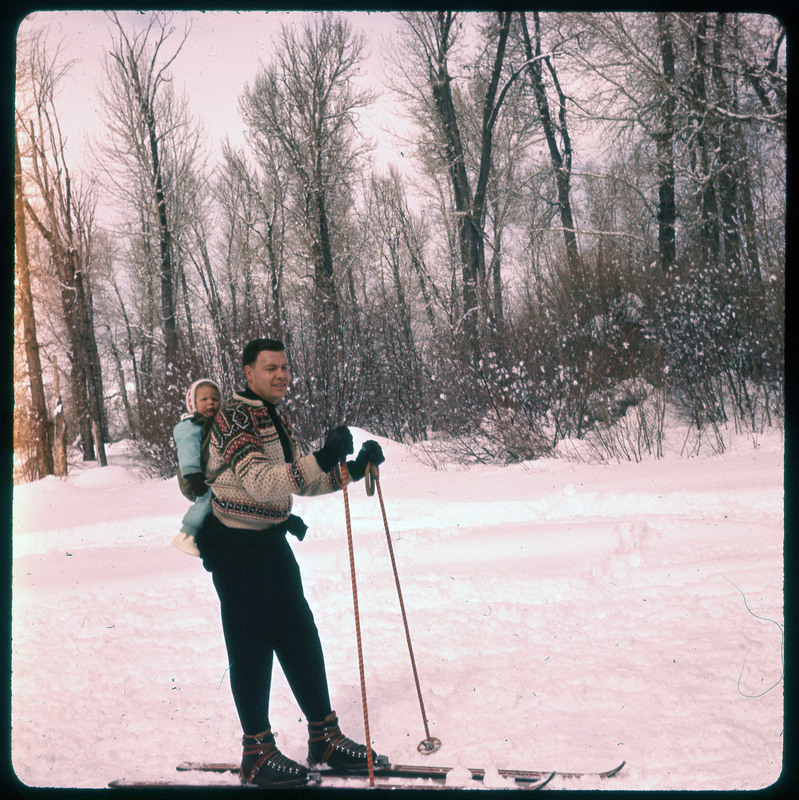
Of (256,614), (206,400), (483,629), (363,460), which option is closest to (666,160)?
(483,629)

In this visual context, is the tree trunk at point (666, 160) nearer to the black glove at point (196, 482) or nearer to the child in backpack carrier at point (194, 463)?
the child in backpack carrier at point (194, 463)

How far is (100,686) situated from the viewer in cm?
370

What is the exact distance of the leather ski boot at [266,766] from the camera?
7.88 feet

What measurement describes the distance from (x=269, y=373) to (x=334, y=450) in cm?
42

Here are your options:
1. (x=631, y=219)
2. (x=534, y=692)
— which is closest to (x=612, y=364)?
(x=631, y=219)

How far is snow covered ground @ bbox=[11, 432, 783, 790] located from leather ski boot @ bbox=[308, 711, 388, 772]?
0.16 meters

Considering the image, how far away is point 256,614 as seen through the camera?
2494 mm

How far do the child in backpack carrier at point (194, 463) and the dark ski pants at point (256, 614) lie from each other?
185mm

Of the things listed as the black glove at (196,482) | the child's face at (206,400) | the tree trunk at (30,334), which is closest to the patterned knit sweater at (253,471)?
the black glove at (196,482)

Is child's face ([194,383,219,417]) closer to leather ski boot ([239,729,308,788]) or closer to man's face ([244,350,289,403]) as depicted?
man's face ([244,350,289,403])

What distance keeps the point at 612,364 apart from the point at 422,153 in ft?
13.3

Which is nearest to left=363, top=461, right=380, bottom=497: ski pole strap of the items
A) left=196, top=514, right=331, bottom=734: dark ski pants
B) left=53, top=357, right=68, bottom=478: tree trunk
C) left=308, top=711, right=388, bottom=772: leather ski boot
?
left=196, top=514, right=331, bottom=734: dark ski pants

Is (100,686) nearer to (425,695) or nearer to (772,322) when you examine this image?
(425,695)

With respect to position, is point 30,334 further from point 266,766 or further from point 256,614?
point 266,766
